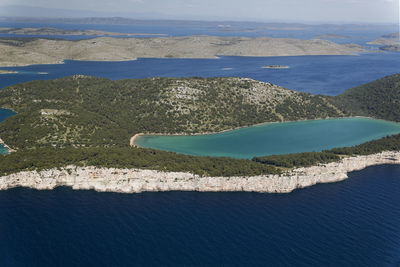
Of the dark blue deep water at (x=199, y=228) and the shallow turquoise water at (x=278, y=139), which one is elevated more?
the shallow turquoise water at (x=278, y=139)

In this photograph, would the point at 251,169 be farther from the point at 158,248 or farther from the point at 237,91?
the point at 237,91

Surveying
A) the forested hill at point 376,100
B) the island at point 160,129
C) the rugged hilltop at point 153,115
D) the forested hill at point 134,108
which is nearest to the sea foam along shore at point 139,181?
the island at point 160,129

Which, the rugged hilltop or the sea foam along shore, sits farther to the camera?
the rugged hilltop

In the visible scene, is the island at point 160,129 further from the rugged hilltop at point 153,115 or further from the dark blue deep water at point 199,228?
the dark blue deep water at point 199,228

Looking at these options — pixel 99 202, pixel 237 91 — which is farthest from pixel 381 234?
pixel 237 91

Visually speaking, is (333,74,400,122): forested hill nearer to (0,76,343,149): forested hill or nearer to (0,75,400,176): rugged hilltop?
(0,75,400,176): rugged hilltop

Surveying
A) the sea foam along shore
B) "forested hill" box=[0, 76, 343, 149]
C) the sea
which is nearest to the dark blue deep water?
the sea
